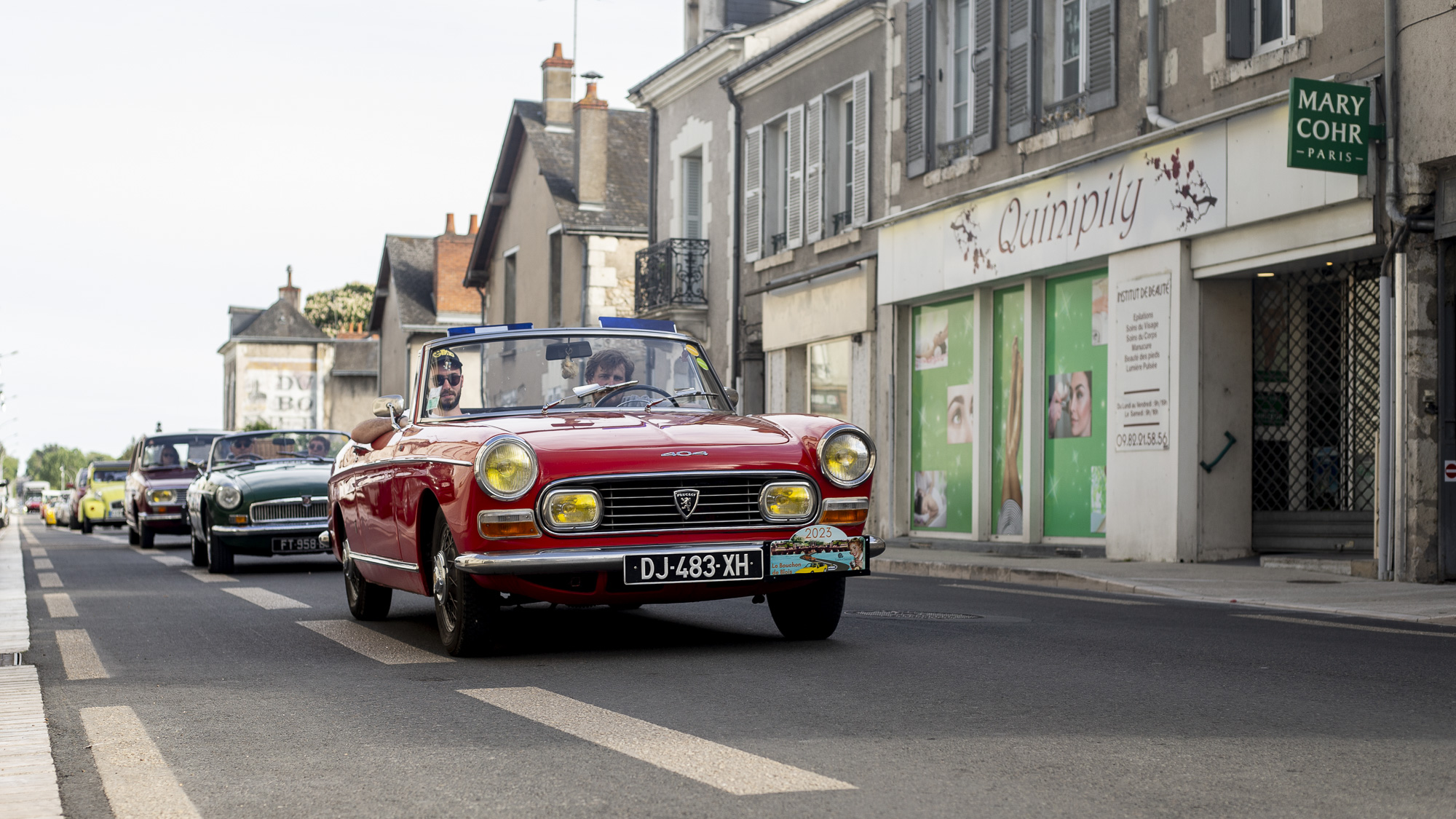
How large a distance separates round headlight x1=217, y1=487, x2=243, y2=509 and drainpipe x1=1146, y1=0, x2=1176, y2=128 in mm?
9612

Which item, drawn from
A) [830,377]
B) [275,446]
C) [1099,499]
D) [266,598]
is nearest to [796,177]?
[830,377]

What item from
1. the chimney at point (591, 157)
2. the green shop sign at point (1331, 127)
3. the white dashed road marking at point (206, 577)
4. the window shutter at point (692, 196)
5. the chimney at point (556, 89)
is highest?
the chimney at point (556, 89)

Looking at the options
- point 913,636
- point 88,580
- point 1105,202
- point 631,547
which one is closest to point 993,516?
point 1105,202

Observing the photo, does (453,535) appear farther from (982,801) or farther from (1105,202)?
(1105,202)

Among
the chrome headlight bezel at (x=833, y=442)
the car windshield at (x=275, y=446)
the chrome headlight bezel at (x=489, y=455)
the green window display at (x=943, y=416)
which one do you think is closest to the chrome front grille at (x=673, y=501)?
the chrome headlight bezel at (x=489, y=455)

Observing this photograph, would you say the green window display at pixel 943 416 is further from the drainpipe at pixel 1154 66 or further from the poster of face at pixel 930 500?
the drainpipe at pixel 1154 66

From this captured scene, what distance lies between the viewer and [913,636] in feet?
28.3

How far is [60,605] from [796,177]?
54.1ft

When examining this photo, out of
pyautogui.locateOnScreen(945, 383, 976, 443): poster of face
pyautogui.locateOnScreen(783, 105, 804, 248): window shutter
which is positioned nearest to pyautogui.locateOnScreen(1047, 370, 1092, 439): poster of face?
pyautogui.locateOnScreen(945, 383, 976, 443): poster of face

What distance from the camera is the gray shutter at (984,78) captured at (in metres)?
20.7

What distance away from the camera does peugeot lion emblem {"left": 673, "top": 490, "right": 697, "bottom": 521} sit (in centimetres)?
763

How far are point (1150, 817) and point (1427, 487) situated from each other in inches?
416

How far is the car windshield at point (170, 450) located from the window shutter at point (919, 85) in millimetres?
10535

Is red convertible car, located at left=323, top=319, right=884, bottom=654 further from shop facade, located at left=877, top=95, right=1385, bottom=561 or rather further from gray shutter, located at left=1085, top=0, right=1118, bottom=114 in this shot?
gray shutter, located at left=1085, top=0, right=1118, bottom=114
